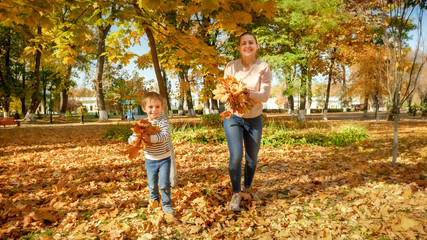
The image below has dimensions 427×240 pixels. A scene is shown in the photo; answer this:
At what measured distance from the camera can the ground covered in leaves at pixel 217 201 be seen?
2.48 metres

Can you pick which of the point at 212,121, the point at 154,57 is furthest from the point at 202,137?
the point at 154,57

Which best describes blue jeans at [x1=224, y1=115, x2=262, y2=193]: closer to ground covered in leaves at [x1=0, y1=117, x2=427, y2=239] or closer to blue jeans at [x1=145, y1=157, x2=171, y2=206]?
ground covered in leaves at [x1=0, y1=117, x2=427, y2=239]

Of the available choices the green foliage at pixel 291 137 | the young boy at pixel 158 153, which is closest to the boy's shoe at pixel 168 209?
the young boy at pixel 158 153

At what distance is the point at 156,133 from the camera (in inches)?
99.4

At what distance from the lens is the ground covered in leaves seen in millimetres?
2482

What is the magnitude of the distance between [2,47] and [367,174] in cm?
2386

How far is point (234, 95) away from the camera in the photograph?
2469 millimetres

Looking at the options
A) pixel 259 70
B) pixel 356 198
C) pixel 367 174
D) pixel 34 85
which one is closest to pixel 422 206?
pixel 356 198

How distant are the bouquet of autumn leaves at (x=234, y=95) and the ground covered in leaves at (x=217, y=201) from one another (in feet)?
4.45

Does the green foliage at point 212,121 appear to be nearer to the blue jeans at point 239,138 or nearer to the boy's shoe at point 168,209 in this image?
the blue jeans at point 239,138

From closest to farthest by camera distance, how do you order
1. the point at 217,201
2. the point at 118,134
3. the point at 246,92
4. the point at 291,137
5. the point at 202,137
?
the point at 246,92 → the point at 217,201 → the point at 291,137 → the point at 202,137 → the point at 118,134

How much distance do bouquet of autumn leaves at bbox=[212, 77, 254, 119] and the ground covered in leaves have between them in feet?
4.45

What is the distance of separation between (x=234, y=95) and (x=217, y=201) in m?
1.64

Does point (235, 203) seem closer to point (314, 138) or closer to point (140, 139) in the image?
point (140, 139)
